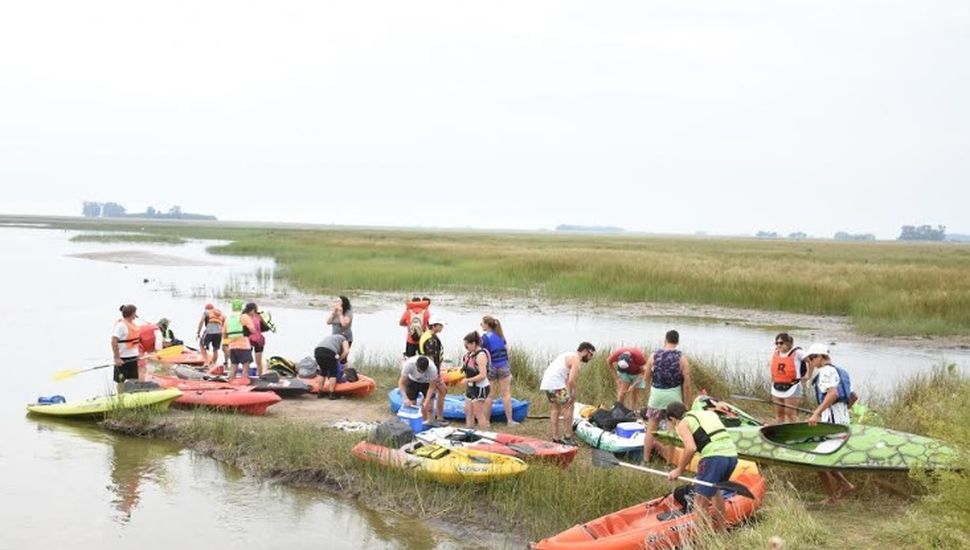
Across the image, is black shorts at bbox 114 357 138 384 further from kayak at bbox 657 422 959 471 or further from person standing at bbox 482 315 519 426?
kayak at bbox 657 422 959 471

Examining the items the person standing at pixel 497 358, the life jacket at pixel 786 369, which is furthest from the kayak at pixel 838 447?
the person standing at pixel 497 358

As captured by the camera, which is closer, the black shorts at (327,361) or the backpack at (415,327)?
the backpack at (415,327)

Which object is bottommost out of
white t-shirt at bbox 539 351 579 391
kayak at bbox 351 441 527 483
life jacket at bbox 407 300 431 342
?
kayak at bbox 351 441 527 483

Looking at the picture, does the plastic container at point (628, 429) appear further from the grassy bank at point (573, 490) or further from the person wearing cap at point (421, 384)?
the person wearing cap at point (421, 384)

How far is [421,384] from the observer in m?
13.0

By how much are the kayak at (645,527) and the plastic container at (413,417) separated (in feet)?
11.3

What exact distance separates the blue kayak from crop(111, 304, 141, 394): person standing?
3.80 m

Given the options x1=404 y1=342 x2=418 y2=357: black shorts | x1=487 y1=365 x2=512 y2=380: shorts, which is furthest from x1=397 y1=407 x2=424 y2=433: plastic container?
x1=404 y1=342 x2=418 y2=357: black shorts

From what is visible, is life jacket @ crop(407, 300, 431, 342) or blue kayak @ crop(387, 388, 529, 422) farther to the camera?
life jacket @ crop(407, 300, 431, 342)

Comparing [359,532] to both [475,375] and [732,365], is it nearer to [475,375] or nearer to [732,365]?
[475,375]

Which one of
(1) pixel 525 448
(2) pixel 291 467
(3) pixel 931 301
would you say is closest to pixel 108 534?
(2) pixel 291 467

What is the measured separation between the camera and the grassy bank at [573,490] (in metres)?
8.23

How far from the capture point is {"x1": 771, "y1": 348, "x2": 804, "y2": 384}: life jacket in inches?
489

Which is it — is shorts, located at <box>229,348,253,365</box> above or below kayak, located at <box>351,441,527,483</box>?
above
